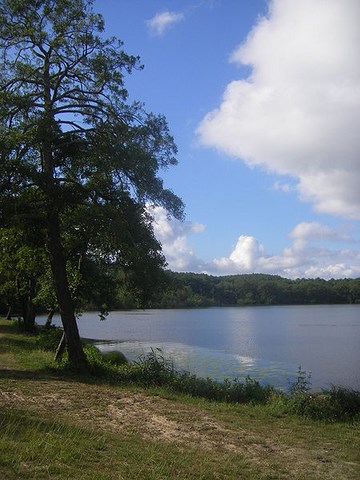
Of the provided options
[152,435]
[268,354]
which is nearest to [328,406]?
[152,435]

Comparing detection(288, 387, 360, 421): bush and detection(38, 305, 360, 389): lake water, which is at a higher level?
detection(288, 387, 360, 421): bush

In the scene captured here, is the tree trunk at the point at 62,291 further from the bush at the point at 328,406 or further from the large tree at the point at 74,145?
the bush at the point at 328,406

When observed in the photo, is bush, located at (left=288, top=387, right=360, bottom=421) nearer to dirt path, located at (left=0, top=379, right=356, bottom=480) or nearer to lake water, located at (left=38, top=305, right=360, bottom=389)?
dirt path, located at (left=0, top=379, right=356, bottom=480)

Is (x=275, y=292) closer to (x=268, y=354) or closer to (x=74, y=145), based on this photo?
(x=268, y=354)

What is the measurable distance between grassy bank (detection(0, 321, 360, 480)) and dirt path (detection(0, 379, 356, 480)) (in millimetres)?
20

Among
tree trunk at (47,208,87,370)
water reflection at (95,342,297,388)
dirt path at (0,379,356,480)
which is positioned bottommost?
water reflection at (95,342,297,388)

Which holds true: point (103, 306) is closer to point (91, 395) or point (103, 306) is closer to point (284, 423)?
point (91, 395)

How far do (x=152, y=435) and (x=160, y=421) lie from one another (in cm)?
122

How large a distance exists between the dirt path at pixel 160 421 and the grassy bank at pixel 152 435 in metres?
0.02

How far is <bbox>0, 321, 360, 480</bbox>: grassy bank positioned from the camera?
5930mm

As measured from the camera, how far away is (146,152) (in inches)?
582

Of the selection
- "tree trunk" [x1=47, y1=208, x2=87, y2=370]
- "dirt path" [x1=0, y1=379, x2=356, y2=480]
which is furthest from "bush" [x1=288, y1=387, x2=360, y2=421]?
"tree trunk" [x1=47, y1=208, x2=87, y2=370]

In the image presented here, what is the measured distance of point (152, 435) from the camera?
8.31 meters

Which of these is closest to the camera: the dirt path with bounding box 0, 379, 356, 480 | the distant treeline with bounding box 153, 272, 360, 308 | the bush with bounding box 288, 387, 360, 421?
the dirt path with bounding box 0, 379, 356, 480
